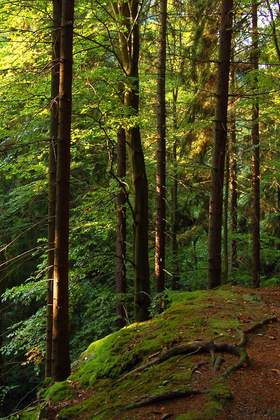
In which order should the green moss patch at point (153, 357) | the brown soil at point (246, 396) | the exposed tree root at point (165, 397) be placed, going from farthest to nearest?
1. the green moss patch at point (153, 357)
2. the exposed tree root at point (165, 397)
3. the brown soil at point (246, 396)

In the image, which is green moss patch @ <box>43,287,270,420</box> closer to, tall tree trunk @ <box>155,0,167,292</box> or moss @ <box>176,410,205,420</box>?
moss @ <box>176,410,205,420</box>

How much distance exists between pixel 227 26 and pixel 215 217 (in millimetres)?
3985

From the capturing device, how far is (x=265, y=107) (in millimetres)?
13938

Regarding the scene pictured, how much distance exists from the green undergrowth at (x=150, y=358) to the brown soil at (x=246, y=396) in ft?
0.36

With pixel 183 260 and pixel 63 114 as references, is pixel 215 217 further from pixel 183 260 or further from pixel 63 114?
pixel 183 260

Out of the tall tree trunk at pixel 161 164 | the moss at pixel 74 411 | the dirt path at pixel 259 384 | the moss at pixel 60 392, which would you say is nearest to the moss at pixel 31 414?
the moss at pixel 60 392

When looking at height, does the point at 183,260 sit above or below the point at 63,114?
below

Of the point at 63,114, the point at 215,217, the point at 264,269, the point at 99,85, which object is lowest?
the point at 264,269

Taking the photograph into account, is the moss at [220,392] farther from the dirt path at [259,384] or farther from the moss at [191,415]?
the moss at [191,415]

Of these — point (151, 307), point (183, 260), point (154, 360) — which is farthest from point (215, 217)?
point (183, 260)

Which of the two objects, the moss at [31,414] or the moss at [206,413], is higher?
the moss at [206,413]

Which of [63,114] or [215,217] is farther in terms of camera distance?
[215,217]

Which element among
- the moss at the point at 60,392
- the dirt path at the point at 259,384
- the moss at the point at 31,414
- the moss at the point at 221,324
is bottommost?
the moss at the point at 31,414

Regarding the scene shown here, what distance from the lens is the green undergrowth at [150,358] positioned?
15.3 ft
